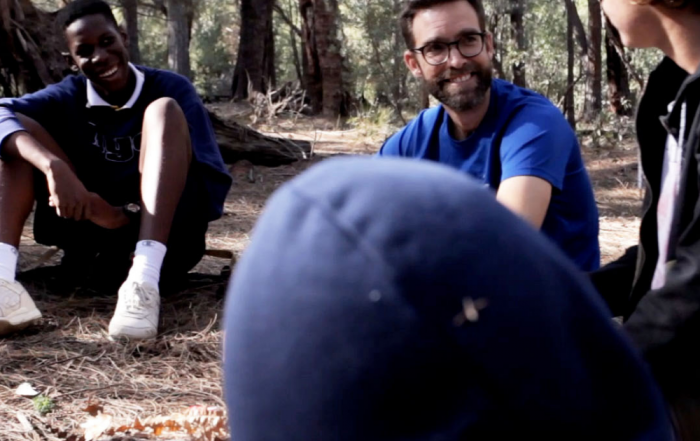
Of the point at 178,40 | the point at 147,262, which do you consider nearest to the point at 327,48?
the point at 178,40

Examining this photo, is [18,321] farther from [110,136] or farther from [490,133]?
[490,133]

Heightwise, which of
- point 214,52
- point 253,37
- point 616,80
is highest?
point 253,37

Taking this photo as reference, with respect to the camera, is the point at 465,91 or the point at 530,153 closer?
the point at 530,153

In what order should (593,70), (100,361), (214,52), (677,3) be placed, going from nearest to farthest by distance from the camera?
(677,3)
(100,361)
(593,70)
(214,52)

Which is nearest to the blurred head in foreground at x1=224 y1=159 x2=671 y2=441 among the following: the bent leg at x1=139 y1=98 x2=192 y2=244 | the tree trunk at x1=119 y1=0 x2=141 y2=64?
the bent leg at x1=139 y1=98 x2=192 y2=244

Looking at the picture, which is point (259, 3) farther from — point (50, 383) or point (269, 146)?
point (50, 383)

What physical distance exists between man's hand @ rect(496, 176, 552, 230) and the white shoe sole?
1.82 meters

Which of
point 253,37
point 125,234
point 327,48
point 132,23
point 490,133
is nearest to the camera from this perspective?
point 490,133

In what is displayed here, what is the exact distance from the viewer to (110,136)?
367 cm

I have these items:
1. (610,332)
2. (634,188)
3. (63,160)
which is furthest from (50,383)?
(634,188)

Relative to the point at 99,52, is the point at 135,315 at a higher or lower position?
lower

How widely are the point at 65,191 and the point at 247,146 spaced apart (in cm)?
414

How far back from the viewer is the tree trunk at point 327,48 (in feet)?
44.3

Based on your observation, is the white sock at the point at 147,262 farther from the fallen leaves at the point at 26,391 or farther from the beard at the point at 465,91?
the beard at the point at 465,91
